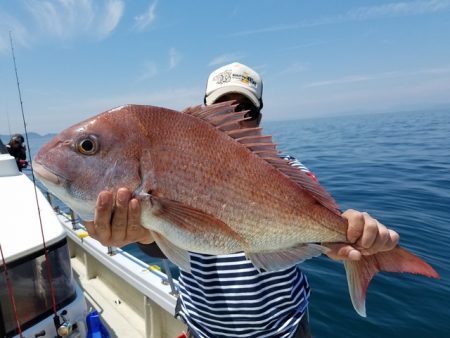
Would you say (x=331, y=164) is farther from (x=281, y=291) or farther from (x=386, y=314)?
(x=281, y=291)

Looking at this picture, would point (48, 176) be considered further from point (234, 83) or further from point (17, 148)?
point (17, 148)

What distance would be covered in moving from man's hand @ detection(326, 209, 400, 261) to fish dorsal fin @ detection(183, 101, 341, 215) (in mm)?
119

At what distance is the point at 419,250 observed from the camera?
660 centimetres

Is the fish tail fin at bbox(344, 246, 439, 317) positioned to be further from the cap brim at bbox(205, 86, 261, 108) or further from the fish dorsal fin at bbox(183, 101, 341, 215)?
the cap brim at bbox(205, 86, 261, 108)

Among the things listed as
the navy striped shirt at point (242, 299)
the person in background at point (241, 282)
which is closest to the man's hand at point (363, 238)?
the person in background at point (241, 282)

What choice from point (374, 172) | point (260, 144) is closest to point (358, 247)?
point (260, 144)

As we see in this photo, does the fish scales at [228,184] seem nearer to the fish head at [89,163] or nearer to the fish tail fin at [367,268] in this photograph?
the fish head at [89,163]

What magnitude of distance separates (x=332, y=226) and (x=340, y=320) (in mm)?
3834

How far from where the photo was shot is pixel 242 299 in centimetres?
221

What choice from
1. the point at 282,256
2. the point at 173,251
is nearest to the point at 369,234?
the point at 282,256

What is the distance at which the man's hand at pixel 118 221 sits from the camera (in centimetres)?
162

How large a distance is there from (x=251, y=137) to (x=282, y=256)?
70 centimetres

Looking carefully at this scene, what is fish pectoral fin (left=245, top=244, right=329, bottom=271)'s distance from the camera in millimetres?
1783

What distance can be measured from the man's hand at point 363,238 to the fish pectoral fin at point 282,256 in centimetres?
18
